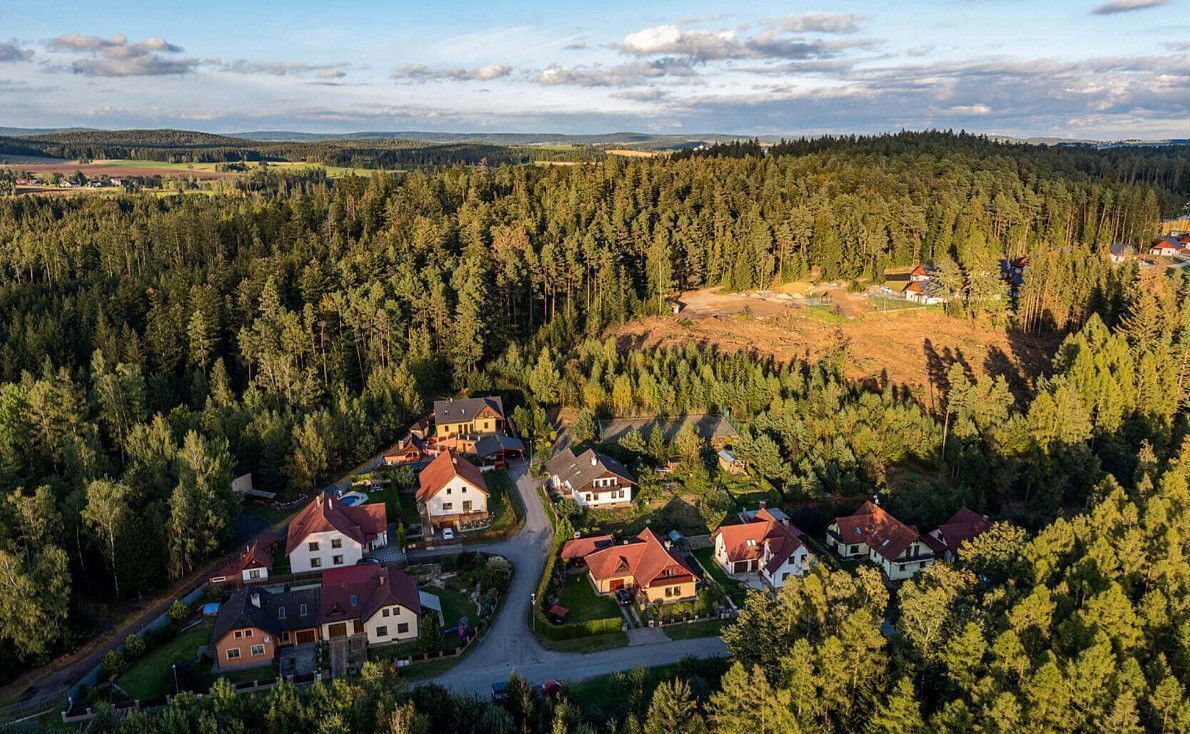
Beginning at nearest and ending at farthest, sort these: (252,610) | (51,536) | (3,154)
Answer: (252,610) → (51,536) → (3,154)

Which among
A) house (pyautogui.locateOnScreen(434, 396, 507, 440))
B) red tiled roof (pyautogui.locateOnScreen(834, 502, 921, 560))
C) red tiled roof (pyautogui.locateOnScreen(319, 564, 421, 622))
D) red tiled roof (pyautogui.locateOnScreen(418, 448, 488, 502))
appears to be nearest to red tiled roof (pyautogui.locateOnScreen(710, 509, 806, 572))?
red tiled roof (pyautogui.locateOnScreen(834, 502, 921, 560))

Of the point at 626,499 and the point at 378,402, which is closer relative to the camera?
the point at 626,499

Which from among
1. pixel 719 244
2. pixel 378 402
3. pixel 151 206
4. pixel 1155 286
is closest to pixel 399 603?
pixel 378 402

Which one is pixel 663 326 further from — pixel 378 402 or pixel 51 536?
pixel 51 536

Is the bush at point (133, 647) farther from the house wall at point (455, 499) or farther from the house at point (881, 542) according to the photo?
the house at point (881, 542)

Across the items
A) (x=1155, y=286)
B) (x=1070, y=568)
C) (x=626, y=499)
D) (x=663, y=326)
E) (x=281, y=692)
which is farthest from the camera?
(x=663, y=326)

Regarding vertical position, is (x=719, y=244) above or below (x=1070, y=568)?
above

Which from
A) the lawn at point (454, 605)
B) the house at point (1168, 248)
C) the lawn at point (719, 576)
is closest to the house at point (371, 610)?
the lawn at point (454, 605)
